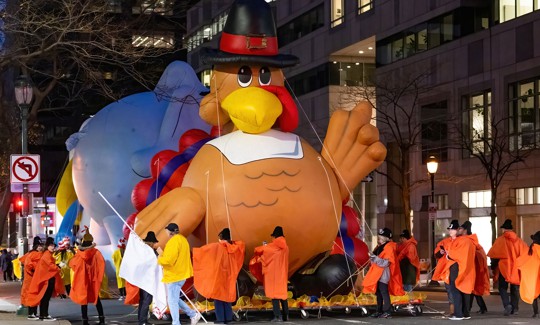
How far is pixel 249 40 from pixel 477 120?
27.3 metres

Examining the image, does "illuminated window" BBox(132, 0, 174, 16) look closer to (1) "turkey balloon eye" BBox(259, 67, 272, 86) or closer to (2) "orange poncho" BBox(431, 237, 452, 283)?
(1) "turkey balloon eye" BBox(259, 67, 272, 86)

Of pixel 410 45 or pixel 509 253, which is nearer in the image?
pixel 509 253

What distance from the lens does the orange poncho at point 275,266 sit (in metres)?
18.2

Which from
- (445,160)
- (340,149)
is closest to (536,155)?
(445,160)

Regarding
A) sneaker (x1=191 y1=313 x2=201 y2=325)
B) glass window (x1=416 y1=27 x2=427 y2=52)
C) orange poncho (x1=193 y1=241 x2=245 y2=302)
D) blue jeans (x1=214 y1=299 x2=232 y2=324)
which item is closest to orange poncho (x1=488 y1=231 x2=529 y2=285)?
orange poncho (x1=193 y1=241 x2=245 y2=302)

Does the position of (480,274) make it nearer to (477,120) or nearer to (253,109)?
(253,109)

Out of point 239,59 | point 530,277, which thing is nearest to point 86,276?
point 239,59

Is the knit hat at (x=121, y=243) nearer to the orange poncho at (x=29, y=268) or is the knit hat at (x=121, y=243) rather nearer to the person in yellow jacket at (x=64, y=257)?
the person in yellow jacket at (x=64, y=257)

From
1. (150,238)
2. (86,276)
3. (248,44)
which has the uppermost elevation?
(248,44)

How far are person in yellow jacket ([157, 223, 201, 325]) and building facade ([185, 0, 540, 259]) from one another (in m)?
21.4

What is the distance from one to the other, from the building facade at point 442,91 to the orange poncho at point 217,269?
20.2m

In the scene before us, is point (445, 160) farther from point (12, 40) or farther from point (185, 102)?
point (12, 40)

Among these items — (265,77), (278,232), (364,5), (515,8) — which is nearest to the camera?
(278,232)

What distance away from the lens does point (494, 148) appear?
3938 cm
